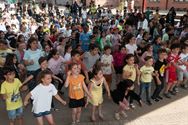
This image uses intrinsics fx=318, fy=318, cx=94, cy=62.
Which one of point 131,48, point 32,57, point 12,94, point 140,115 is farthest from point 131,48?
point 12,94

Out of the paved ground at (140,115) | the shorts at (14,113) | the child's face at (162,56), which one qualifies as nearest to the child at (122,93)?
the paved ground at (140,115)

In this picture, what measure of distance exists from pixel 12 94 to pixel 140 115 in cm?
324

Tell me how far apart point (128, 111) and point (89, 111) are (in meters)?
0.99

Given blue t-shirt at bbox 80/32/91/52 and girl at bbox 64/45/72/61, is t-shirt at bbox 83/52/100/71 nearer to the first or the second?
girl at bbox 64/45/72/61

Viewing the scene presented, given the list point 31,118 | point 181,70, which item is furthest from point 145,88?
point 31,118

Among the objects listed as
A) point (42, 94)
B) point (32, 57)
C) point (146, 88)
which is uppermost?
point (32, 57)

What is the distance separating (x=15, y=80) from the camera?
251 inches

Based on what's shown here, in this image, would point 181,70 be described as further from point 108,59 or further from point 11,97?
point 11,97

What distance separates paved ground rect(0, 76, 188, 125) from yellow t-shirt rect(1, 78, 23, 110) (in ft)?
3.58

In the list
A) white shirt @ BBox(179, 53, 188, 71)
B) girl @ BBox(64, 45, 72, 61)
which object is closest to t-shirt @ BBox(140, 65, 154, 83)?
white shirt @ BBox(179, 53, 188, 71)

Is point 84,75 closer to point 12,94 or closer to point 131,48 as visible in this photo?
point 131,48

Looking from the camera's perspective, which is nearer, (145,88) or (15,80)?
(15,80)

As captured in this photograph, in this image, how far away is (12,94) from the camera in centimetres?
629

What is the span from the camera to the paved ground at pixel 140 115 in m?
7.42
